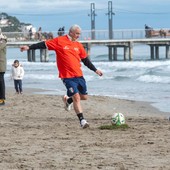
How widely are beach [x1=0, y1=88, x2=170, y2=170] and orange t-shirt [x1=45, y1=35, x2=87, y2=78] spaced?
86 centimetres

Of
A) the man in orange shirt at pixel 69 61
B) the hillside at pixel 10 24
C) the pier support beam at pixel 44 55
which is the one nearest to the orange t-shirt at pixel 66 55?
the man in orange shirt at pixel 69 61

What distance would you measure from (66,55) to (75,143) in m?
2.10

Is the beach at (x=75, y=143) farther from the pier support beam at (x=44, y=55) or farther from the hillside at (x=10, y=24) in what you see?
the hillside at (x=10, y=24)

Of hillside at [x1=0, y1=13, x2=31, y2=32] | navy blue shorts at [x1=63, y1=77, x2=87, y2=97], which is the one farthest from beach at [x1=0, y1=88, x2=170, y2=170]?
hillside at [x1=0, y1=13, x2=31, y2=32]

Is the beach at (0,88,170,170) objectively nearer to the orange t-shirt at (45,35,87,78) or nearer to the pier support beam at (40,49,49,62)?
the orange t-shirt at (45,35,87,78)

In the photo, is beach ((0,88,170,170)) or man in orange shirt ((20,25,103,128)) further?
man in orange shirt ((20,25,103,128))

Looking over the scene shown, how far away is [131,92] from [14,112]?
1134cm

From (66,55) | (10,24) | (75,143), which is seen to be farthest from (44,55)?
(10,24)

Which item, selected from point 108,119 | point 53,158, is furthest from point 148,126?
point 53,158

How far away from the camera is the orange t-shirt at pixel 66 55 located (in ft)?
33.8

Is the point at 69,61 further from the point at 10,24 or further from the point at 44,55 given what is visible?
the point at 10,24

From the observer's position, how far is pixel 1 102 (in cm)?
1447

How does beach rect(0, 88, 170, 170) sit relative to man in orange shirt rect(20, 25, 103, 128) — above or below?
below

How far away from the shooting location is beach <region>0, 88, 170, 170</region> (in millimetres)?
7020
